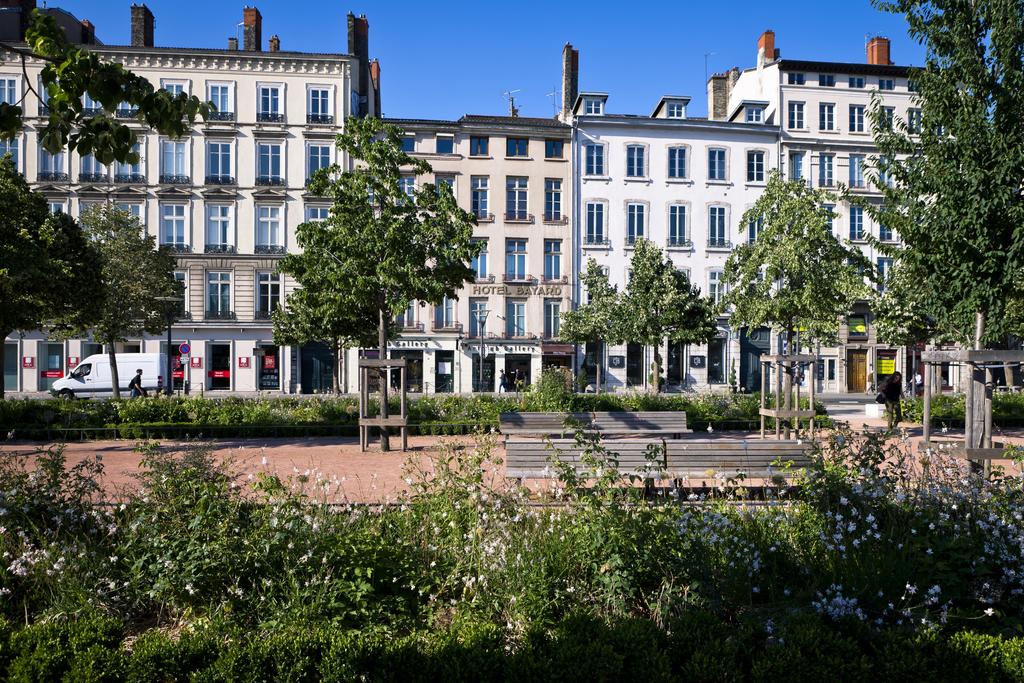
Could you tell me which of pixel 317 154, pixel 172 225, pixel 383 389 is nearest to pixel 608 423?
pixel 383 389

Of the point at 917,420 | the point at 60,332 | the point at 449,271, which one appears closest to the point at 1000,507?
→ the point at 449,271

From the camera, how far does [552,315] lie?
43812 mm

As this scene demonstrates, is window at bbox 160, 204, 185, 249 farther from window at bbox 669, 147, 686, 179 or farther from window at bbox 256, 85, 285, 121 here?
window at bbox 669, 147, 686, 179

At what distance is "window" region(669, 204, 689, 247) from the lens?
4375cm

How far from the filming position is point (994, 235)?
993 cm

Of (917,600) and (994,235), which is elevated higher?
(994,235)

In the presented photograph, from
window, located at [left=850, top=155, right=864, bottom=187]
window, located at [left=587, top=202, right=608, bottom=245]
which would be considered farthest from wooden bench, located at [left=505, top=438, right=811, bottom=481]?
window, located at [left=850, top=155, right=864, bottom=187]

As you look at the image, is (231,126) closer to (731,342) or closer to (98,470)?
(731,342)

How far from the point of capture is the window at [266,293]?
135 ft

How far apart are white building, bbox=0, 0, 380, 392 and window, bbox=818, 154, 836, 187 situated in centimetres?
2784

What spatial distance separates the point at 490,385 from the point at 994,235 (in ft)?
113

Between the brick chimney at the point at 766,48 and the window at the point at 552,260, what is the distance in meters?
17.4

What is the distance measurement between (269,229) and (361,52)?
511 inches

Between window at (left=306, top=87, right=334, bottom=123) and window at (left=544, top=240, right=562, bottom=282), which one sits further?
window at (left=544, top=240, right=562, bottom=282)
